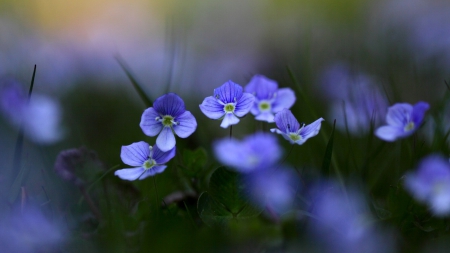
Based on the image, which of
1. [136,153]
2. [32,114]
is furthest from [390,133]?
[32,114]

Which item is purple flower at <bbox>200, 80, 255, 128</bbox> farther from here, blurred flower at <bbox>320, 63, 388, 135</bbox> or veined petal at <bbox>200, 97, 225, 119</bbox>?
blurred flower at <bbox>320, 63, 388, 135</bbox>

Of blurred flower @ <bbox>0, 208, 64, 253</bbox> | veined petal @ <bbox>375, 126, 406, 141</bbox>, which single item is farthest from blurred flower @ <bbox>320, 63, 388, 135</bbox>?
blurred flower @ <bbox>0, 208, 64, 253</bbox>

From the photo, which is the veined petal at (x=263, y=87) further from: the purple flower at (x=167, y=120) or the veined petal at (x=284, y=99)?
the purple flower at (x=167, y=120)

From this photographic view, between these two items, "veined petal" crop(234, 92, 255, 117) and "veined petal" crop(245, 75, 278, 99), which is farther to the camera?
"veined petal" crop(245, 75, 278, 99)

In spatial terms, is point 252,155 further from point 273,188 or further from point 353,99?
point 353,99

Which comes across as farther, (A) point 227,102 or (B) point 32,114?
(B) point 32,114

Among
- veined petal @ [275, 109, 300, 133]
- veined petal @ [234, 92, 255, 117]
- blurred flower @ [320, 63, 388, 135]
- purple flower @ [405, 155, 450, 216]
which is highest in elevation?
veined petal @ [234, 92, 255, 117]
